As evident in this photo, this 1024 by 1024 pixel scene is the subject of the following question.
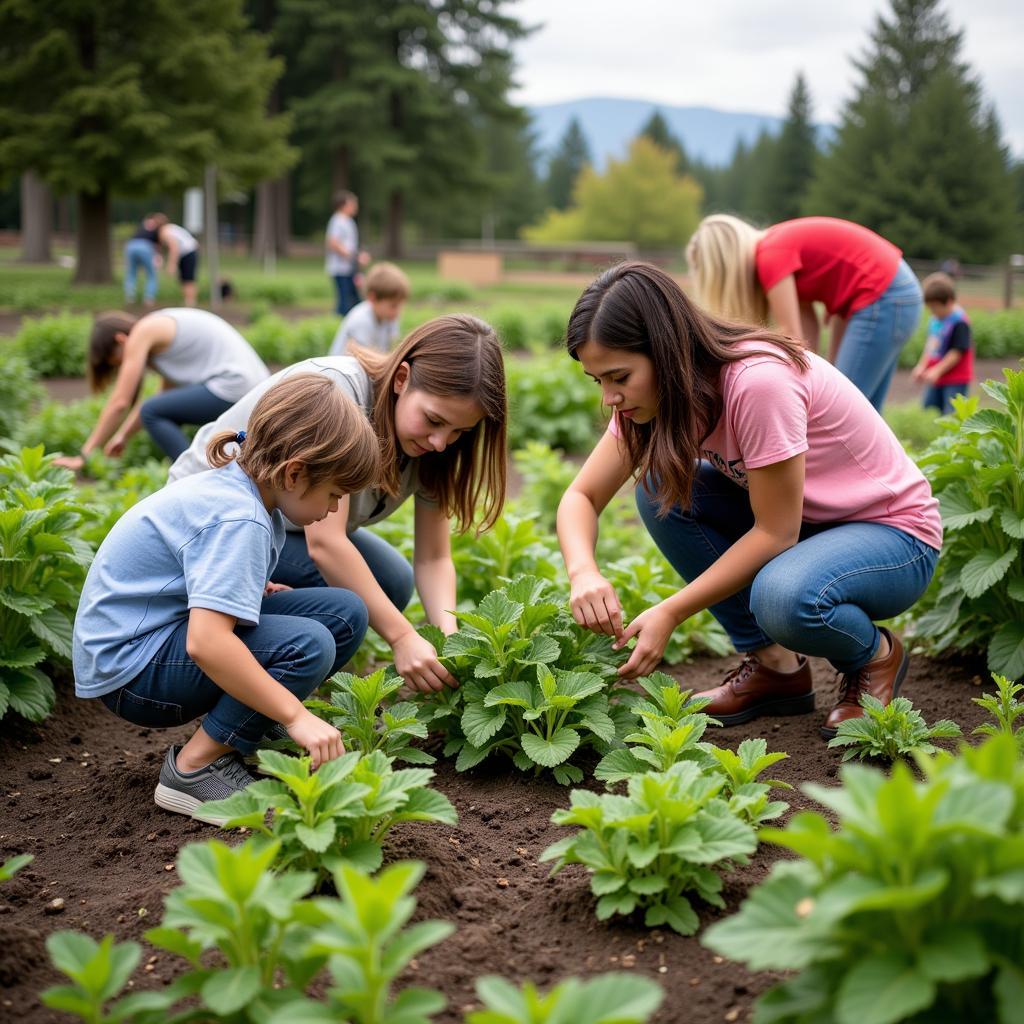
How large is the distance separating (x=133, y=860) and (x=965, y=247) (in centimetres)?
3909

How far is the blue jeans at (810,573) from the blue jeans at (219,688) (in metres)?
1.13

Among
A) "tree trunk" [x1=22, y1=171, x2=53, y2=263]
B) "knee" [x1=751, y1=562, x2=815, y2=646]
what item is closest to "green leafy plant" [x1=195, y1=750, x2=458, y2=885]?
"knee" [x1=751, y1=562, x2=815, y2=646]

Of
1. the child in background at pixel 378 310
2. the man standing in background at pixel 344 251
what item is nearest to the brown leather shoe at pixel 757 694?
the child in background at pixel 378 310

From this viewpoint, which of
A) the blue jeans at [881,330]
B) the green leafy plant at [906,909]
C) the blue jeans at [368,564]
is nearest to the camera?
the green leafy plant at [906,909]

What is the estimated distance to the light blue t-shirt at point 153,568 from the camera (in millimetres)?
2506

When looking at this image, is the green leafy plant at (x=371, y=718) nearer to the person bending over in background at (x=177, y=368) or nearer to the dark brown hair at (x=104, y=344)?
the person bending over in background at (x=177, y=368)

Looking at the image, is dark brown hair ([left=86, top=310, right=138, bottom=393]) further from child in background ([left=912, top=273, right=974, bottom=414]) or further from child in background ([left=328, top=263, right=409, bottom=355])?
child in background ([left=912, top=273, right=974, bottom=414])

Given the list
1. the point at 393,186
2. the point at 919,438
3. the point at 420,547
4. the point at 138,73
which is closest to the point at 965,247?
the point at 393,186

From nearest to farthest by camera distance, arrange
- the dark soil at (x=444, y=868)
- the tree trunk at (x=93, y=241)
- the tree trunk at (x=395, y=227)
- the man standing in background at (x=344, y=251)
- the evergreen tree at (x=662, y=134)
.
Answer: the dark soil at (x=444, y=868)
the man standing in background at (x=344, y=251)
the tree trunk at (x=93, y=241)
the tree trunk at (x=395, y=227)
the evergreen tree at (x=662, y=134)

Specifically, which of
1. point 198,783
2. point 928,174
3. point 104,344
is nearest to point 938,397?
point 104,344

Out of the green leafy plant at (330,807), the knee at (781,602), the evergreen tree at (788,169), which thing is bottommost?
the green leafy plant at (330,807)

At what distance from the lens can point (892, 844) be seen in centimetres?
143

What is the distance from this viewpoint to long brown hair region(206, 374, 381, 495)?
2506 mm

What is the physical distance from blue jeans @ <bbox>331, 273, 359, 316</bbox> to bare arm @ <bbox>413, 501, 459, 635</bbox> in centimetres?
1119
